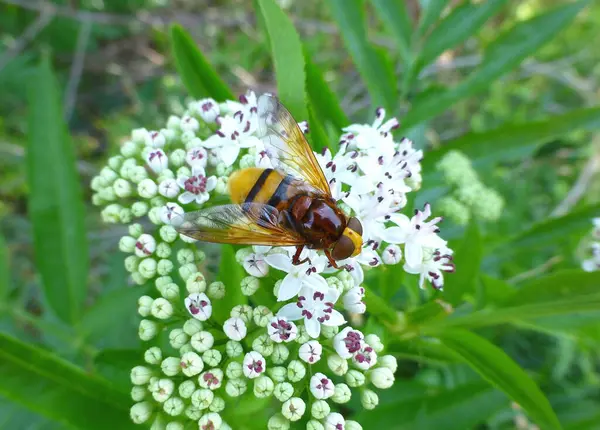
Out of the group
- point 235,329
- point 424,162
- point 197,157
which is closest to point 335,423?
point 235,329

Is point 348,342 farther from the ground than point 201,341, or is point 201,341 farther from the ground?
point 348,342

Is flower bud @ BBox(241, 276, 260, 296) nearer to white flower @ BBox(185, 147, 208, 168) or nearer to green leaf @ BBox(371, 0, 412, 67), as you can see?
white flower @ BBox(185, 147, 208, 168)

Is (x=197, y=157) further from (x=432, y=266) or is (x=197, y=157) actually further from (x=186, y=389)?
(x=432, y=266)

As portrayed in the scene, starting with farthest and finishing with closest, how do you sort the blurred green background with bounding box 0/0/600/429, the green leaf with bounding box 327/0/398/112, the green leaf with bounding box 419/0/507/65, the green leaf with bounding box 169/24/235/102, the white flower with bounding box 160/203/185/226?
the green leaf with bounding box 419/0/507/65 < the green leaf with bounding box 327/0/398/112 < the green leaf with bounding box 169/24/235/102 < the blurred green background with bounding box 0/0/600/429 < the white flower with bounding box 160/203/185/226

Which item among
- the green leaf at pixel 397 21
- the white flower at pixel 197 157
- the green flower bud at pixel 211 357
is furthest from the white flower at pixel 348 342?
the green leaf at pixel 397 21

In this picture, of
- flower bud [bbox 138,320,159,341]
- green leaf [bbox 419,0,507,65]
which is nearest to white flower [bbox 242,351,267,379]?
flower bud [bbox 138,320,159,341]

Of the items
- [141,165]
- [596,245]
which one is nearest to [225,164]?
[141,165]
